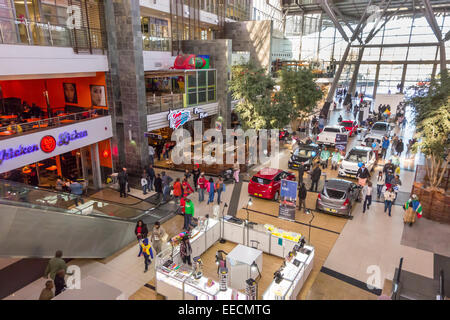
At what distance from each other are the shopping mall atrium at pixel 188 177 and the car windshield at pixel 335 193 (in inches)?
2.1

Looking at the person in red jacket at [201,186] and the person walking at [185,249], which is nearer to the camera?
the person walking at [185,249]

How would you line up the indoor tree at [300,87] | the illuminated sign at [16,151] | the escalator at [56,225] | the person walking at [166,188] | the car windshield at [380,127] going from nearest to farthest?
the escalator at [56,225]
the illuminated sign at [16,151]
the person walking at [166,188]
the car windshield at [380,127]
the indoor tree at [300,87]

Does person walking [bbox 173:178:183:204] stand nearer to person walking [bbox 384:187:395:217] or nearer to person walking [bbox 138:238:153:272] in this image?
person walking [bbox 138:238:153:272]

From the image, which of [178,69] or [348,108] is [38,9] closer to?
[178,69]

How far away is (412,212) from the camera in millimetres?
11781

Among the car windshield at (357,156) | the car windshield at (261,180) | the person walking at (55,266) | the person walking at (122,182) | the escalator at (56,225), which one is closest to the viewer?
the escalator at (56,225)

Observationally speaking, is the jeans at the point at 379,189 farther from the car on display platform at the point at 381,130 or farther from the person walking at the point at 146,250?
the person walking at the point at 146,250

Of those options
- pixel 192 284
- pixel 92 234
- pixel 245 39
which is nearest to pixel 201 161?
pixel 92 234

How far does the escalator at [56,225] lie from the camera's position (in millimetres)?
7324

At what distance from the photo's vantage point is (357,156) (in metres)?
17.6

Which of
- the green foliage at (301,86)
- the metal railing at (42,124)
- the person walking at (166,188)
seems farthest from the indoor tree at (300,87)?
the metal railing at (42,124)

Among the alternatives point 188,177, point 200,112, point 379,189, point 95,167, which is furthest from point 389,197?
point 95,167

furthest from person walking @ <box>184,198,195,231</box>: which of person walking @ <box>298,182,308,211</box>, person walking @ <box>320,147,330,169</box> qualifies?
person walking @ <box>320,147,330,169</box>

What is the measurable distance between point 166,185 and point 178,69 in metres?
9.59
